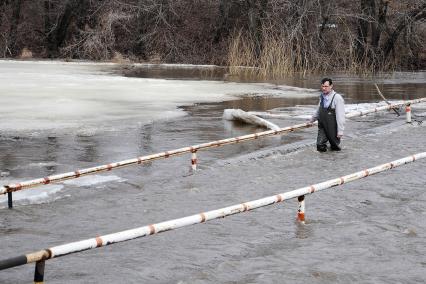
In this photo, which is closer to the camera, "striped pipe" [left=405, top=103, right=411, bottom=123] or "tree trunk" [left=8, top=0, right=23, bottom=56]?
"striped pipe" [left=405, top=103, right=411, bottom=123]

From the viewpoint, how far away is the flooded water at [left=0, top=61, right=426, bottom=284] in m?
6.14

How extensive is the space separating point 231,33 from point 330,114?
95.1ft

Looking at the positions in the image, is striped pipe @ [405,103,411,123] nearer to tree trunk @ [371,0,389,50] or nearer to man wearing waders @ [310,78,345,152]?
man wearing waders @ [310,78,345,152]

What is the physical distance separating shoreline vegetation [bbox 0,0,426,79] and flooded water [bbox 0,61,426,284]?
552 inches

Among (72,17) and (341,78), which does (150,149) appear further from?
(72,17)

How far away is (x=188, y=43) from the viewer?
42000mm

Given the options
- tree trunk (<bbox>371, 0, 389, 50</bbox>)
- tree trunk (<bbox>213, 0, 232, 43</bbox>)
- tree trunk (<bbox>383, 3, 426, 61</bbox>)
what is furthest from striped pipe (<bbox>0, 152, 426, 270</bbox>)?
tree trunk (<bbox>213, 0, 232, 43</bbox>)

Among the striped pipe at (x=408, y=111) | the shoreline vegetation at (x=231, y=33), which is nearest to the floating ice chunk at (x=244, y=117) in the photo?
the striped pipe at (x=408, y=111)

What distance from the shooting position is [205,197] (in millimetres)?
8789

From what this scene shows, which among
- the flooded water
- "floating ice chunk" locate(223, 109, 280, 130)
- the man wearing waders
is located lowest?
the flooded water

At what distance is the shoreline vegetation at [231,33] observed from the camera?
32.3 metres

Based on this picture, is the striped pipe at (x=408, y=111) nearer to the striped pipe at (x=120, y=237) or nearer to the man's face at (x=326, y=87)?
the man's face at (x=326, y=87)

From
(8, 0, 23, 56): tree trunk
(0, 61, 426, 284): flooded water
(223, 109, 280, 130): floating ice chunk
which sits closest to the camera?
(0, 61, 426, 284): flooded water

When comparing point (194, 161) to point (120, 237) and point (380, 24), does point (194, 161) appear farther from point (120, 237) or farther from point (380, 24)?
point (380, 24)
